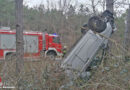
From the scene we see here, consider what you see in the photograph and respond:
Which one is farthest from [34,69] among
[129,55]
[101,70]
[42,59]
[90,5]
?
[90,5]

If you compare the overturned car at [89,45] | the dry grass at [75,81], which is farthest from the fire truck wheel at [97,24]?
the dry grass at [75,81]

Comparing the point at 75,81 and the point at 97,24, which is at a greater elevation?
the point at 97,24

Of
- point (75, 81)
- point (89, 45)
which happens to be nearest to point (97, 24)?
point (89, 45)

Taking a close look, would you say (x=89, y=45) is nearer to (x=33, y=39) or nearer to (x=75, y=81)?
(x=75, y=81)

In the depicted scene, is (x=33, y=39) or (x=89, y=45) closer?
(x=89, y=45)

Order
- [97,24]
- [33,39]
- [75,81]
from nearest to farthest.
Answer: [75,81], [97,24], [33,39]

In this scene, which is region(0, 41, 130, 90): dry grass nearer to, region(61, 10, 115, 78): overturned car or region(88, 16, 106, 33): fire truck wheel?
region(61, 10, 115, 78): overturned car

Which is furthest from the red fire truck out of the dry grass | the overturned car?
the dry grass

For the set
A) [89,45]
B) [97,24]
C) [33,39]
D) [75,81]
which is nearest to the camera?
[75,81]

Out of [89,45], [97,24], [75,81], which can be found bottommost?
[75,81]

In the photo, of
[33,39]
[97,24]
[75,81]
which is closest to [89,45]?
[97,24]

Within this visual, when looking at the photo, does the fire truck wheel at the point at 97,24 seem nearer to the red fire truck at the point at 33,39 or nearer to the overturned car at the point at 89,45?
the overturned car at the point at 89,45

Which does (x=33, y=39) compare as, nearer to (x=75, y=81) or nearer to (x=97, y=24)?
(x=97, y=24)

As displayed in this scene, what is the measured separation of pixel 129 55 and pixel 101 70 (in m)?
0.81
